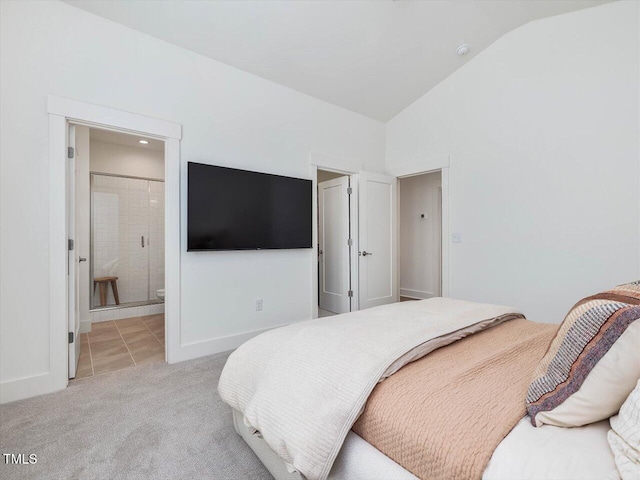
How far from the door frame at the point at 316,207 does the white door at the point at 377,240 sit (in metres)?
0.07

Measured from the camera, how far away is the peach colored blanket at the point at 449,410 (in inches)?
29.7

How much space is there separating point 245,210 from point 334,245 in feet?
5.57

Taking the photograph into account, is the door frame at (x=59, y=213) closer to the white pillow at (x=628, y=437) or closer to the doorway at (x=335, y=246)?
the doorway at (x=335, y=246)

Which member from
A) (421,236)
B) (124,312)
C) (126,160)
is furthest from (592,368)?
(126,160)

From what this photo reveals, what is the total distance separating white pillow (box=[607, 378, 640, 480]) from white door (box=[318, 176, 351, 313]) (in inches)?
135

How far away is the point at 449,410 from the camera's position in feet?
2.82

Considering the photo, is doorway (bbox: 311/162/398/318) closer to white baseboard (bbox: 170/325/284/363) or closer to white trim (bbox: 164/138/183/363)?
white baseboard (bbox: 170/325/284/363)

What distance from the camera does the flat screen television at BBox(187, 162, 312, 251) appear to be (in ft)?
8.92

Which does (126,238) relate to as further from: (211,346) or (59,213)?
(211,346)

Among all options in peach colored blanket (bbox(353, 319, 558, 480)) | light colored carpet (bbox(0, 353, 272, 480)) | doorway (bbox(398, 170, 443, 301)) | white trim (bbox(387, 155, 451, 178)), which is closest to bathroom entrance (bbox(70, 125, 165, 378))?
light colored carpet (bbox(0, 353, 272, 480))

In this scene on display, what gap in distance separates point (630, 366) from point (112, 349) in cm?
370

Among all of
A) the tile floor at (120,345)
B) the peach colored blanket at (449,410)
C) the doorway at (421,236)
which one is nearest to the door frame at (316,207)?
the doorway at (421,236)

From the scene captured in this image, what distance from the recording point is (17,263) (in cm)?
207

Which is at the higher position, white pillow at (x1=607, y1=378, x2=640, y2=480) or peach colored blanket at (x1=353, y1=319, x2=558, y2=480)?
white pillow at (x1=607, y1=378, x2=640, y2=480)
